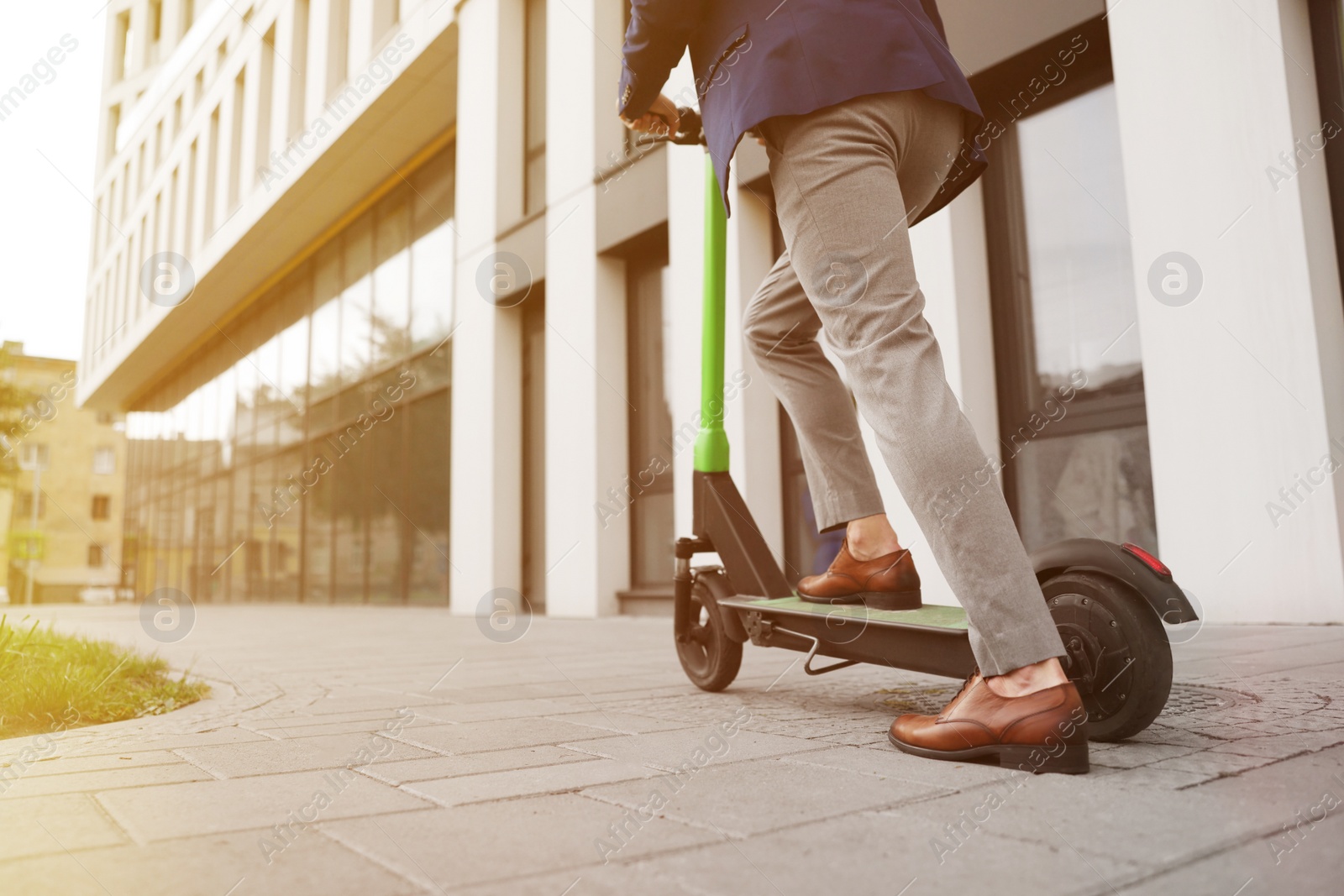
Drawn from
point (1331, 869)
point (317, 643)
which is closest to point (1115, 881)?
point (1331, 869)

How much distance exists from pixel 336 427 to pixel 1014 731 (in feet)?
47.6

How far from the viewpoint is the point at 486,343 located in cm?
988

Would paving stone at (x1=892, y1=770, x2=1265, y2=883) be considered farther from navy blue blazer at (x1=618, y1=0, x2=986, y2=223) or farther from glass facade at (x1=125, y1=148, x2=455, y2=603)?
glass facade at (x1=125, y1=148, x2=455, y2=603)

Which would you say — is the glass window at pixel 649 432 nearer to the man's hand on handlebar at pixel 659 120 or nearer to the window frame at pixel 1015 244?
the window frame at pixel 1015 244

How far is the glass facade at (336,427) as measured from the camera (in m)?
12.2

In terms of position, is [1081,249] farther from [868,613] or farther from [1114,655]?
[1114,655]

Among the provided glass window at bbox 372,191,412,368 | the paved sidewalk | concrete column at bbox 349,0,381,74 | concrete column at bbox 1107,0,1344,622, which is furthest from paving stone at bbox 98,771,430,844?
concrete column at bbox 349,0,381,74

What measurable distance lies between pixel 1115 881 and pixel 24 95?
834 centimetres

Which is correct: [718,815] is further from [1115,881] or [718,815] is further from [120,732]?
[120,732]

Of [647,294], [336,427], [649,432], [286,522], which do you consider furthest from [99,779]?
[286,522]

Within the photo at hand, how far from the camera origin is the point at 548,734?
217 cm

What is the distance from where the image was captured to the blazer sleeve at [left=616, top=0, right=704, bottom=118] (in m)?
2.11

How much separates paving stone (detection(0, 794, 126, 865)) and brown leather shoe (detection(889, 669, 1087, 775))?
1.31 metres

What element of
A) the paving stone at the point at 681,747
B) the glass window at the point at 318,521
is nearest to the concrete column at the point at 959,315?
the paving stone at the point at 681,747
